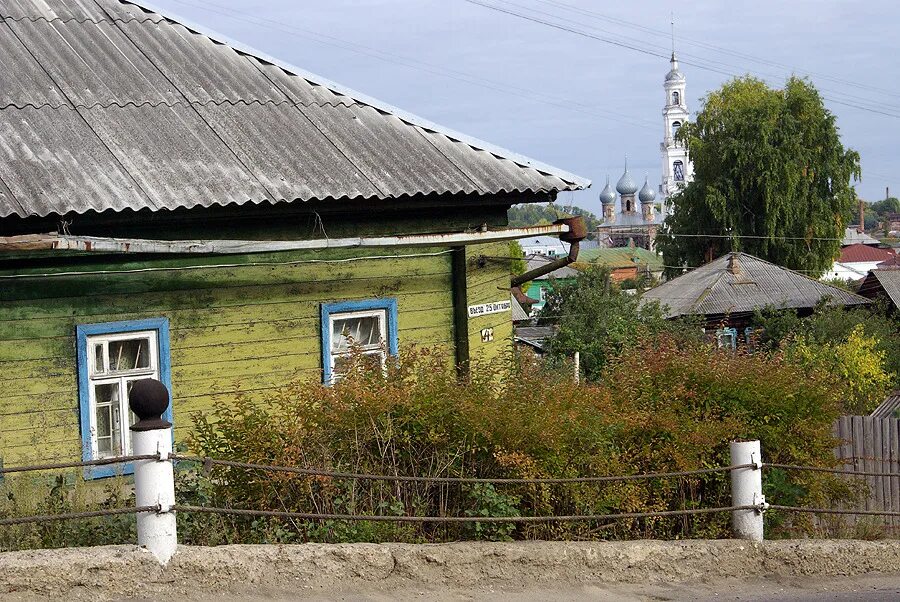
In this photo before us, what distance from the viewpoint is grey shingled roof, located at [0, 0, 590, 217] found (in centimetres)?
991

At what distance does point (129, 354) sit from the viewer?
33.4 feet

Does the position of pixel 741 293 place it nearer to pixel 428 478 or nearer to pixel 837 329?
pixel 837 329

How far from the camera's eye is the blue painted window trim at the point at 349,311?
10.9m

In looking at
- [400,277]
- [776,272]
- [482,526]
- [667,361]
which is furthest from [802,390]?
[776,272]

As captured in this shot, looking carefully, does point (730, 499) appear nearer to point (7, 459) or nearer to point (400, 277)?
point (400, 277)

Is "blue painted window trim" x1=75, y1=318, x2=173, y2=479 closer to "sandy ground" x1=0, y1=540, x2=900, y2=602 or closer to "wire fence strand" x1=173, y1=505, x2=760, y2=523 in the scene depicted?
"wire fence strand" x1=173, y1=505, x2=760, y2=523

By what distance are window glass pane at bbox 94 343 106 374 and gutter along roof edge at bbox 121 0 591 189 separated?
155 inches

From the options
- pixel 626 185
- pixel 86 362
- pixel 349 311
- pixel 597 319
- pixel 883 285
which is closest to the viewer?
pixel 86 362

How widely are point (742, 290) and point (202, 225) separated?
3589cm

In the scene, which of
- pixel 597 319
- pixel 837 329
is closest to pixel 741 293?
pixel 837 329

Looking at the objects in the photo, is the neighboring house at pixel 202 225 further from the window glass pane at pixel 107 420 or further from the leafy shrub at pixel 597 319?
the leafy shrub at pixel 597 319

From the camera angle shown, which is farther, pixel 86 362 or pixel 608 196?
pixel 608 196

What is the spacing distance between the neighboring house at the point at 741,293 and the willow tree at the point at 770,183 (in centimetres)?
734

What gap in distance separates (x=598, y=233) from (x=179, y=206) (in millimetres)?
Answer: 161423
